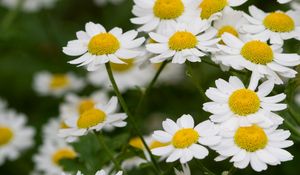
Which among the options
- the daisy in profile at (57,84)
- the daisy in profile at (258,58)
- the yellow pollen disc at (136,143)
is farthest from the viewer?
the daisy in profile at (57,84)

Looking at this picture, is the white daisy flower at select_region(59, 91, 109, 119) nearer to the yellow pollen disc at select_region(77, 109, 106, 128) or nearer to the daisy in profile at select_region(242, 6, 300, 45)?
the yellow pollen disc at select_region(77, 109, 106, 128)

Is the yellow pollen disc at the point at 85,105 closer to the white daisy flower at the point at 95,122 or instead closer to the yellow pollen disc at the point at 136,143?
the yellow pollen disc at the point at 136,143

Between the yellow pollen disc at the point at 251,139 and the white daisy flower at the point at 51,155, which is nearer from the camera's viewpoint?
the yellow pollen disc at the point at 251,139

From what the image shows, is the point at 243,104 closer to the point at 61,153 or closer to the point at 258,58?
the point at 258,58

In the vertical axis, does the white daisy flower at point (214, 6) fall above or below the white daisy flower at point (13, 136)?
below

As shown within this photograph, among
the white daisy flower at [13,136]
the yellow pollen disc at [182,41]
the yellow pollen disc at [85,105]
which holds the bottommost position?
the yellow pollen disc at [182,41]

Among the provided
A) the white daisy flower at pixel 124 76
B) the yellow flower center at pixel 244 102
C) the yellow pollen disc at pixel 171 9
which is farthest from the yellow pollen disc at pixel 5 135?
the yellow flower center at pixel 244 102

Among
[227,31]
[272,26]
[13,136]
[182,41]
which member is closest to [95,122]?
[182,41]
